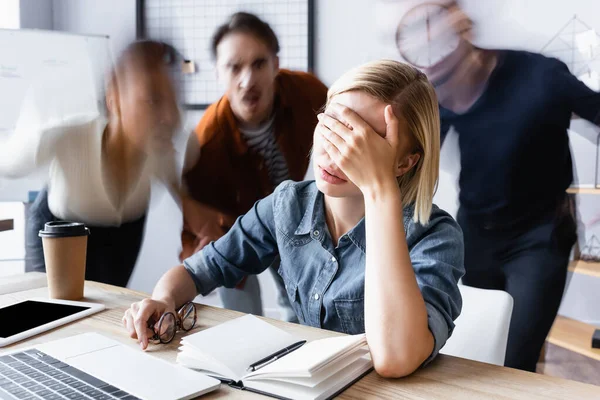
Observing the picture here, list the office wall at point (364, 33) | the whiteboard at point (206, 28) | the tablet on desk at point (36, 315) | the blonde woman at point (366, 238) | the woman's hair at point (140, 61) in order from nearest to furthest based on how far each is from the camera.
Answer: the blonde woman at point (366, 238)
the tablet on desk at point (36, 315)
the office wall at point (364, 33)
the whiteboard at point (206, 28)
the woman's hair at point (140, 61)

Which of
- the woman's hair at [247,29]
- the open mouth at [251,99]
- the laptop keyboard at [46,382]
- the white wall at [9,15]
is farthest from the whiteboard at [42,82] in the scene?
the laptop keyboard at [46,382]

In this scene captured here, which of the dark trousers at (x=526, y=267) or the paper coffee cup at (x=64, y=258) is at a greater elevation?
the paper coffee cup at (x=64, y=258)

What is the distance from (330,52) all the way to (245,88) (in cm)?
35

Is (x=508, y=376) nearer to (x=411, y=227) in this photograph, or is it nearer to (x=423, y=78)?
(x=411, y=227)

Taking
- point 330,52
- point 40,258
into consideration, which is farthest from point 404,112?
point 40,258

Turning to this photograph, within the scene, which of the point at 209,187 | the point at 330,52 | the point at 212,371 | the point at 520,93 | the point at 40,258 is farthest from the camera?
the point at 40,258

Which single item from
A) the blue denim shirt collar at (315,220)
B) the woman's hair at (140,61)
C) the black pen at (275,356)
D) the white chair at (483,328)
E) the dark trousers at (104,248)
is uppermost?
the woman's hair at (140,61)

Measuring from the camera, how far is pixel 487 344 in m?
1.02

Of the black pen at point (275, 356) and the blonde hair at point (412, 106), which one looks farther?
the blonde hair at point (412, 106)

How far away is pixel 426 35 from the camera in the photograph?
1.76m

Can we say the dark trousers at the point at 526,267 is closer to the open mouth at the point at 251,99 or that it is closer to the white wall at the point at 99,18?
the open mouth at the point at 251,99

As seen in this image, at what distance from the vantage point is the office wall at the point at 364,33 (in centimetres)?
166

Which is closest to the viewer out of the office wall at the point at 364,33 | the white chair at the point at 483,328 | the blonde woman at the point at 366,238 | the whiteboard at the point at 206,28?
the blonde woman at the point at 366,238

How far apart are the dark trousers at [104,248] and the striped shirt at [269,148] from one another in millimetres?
599
